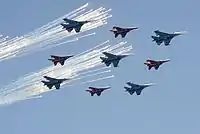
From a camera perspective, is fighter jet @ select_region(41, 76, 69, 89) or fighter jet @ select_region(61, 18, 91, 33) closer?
fighter jet @ select_region(61, 18, 91, 33)

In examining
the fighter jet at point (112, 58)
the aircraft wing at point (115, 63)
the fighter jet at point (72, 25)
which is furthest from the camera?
the aircraft wing at point (115, 63)

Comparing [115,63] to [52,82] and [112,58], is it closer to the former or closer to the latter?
[112,58]

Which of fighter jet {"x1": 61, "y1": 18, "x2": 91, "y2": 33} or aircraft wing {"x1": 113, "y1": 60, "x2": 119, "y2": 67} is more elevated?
fighter jet {"x1": 61, "y1": 18, "x2": 91, "y2": 33}

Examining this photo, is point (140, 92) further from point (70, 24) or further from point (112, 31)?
point (70, 24)

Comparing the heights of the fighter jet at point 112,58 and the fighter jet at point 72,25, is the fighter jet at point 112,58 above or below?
below

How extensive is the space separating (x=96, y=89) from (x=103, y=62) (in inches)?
333

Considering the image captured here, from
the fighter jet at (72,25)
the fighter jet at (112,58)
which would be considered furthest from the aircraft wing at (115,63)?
the fighter jet at (72,25)

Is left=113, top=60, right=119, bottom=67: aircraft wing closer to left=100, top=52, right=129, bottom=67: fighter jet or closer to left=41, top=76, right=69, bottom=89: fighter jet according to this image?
left=100, top=52, right=129, bottom=67: fighter jet

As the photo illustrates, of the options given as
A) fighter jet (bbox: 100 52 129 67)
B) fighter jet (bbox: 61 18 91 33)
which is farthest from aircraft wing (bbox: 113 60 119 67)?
fighter jet (bbox: 61 18 91 33)

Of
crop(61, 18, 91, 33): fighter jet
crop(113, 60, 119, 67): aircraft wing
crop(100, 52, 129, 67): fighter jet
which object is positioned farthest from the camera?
crop(113, 60, 119, 67): aircraft wing

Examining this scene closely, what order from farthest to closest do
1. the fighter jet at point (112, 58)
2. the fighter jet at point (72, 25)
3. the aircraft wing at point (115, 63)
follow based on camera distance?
the aircraft wing at point (115, 63) < the fighter jet at point (112, 58) < the fighter jet at point (72, 25)

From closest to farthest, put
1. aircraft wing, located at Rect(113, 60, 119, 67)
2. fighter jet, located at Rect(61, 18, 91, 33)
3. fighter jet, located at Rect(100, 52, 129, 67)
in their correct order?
fighter jet, located at Rect(61, 18, 91, 33), fighter jet, located at Rect(100, 52, 129, 67), aircraft wing, located at Rect(113, 60, 119, 67)

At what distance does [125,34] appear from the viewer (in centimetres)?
10406

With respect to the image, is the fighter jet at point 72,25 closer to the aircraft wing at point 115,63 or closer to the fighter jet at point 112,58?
the fighter jet at point 112,58
